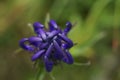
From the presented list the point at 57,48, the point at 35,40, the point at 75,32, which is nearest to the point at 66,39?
the point at 57,48

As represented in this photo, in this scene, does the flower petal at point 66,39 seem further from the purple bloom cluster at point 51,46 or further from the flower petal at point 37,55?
the flower petal at point 37,55

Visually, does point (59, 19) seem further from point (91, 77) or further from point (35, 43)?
point (35, 43)

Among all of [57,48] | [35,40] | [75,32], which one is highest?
[75,32]

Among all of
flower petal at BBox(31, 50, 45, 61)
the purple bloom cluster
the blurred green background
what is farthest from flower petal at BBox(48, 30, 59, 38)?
the blurred green background

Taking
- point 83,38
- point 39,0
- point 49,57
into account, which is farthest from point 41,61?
point 39,0

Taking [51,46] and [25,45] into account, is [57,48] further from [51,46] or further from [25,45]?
[25,45]

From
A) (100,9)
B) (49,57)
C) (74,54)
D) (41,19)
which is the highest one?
(41,19)

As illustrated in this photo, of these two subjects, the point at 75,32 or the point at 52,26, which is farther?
the point at 75,32
